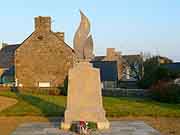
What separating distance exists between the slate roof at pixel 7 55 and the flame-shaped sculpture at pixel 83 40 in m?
51.9

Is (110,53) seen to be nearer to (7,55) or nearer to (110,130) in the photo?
(7,55)

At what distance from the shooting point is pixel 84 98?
47.0ft

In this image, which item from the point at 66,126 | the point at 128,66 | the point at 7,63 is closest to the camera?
the point at 66,126

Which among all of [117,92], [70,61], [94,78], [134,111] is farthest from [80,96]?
[70,61]

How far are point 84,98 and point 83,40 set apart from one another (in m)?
2.54

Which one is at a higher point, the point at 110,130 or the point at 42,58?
the point at 42,58

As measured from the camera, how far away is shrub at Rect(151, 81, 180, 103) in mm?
31469

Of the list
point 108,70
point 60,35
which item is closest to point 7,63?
point 108,70

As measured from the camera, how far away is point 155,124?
1717cm

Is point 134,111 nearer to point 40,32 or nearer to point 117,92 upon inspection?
point 117,92

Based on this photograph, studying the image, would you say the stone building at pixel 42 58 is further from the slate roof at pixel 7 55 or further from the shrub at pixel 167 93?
the slate roof at pixel 7 55

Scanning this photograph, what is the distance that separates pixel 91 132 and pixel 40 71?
115 feet

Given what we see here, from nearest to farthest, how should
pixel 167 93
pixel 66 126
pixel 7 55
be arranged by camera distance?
pixel 66 126
pixel 167 93
pixel 7 55

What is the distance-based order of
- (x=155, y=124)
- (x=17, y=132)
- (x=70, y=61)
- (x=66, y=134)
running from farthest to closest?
(x=70, y=61), (x=155, y=124), (x=17, y=132), (x=66, y=134)
